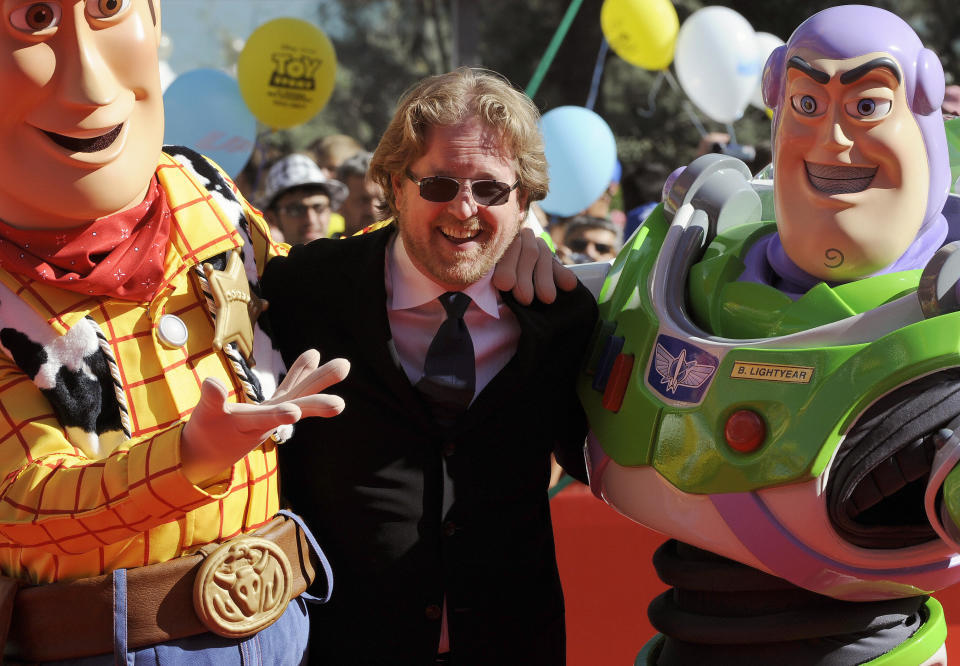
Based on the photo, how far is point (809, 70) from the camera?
82.8 inches

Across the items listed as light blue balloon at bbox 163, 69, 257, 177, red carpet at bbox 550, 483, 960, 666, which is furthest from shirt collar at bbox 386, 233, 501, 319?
light blue balloon at bbox 163, 69, 257, 177

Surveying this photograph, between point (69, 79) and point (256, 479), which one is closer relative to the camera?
point (69, 79)

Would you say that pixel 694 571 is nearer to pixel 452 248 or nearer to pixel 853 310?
pixel 853 310

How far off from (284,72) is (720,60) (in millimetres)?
2644

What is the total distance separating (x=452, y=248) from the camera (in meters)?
2.38

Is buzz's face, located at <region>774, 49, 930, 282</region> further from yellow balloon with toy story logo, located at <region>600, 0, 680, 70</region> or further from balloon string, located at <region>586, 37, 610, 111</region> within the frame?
balloon string, located at <region>586, 37, 610, 111</region>

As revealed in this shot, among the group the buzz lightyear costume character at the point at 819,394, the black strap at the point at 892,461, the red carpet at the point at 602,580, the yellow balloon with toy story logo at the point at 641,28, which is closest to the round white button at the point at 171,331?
the buzz lightyear costume character at the point at 819,394

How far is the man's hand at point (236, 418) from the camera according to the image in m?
1.78

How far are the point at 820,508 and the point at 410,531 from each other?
80 centimetres

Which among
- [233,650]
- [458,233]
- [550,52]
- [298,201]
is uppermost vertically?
[458,233]

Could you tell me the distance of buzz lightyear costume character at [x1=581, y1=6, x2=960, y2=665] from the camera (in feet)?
6.38

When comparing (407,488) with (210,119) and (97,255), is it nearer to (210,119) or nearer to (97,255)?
(97,255)

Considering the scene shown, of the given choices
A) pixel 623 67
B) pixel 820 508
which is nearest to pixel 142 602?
pixel 820 508

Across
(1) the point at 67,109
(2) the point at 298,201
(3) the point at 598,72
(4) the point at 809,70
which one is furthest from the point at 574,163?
(3) the point at 598,72
